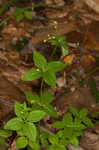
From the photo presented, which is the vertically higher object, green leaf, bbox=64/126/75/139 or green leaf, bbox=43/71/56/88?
green leaf, bbox=43/71/56/88

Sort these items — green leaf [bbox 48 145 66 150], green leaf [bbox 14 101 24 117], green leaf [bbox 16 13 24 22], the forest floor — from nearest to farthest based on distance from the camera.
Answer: green leaf [bbox 14 101 24 117], green leaf [bbox 48 145 66 150], the forest floor, green leaf [bbox 16 13 24 22]

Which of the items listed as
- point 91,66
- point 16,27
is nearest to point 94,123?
point 91,66

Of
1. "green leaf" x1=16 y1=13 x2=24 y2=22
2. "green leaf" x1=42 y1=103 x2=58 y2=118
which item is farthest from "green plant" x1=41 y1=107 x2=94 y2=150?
"green leaf" x1=16 y1=13 x2=24 y2=22

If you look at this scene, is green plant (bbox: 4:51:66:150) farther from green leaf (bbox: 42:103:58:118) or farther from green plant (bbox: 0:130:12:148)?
green plant (bbox: 0:130:12:148)

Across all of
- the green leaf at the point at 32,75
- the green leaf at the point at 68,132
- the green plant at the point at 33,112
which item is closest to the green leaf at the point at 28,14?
the green plant at the point at 33,112

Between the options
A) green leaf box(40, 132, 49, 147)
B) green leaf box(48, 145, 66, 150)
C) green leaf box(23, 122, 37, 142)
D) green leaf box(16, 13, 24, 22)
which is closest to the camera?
green leaf box(23, 122, 37, 142)

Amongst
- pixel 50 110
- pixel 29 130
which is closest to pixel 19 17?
pixel 50 110

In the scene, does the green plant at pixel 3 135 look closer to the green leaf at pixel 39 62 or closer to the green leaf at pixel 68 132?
the green leaf at pixel 68 132

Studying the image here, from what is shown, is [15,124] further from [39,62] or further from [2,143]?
[39,62]

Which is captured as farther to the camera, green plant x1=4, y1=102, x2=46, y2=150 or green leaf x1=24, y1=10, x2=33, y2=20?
green leaf x1=24, y1=10, x2=33, y2=20
